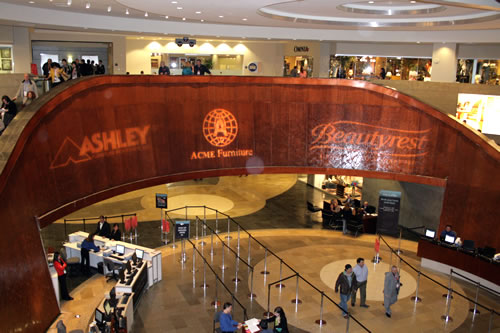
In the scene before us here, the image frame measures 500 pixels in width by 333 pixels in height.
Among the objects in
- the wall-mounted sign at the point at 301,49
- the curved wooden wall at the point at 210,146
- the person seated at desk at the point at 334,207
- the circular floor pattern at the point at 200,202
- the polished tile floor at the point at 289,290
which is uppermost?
the wall-mounted sign at the point at 301,49

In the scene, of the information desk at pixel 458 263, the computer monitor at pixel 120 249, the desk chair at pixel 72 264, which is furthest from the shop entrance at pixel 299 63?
the desk chair at pixel 72 264

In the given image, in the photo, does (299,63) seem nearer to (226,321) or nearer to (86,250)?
(86,250)

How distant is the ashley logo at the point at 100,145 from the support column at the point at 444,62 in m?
13.1

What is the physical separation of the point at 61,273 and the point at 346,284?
7165 millimetres

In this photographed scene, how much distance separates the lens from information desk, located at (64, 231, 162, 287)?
516 inches

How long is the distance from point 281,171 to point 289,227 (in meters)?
2.33

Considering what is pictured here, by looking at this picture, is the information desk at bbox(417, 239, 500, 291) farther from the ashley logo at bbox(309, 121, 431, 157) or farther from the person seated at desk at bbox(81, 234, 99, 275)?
the person seated at desk at bbox(81, 234, 99, 275)

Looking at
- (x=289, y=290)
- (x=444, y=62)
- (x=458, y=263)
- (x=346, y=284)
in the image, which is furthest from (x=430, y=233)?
(x=444, y=62)

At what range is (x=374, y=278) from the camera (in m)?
13.9

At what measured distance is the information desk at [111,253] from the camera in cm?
1311

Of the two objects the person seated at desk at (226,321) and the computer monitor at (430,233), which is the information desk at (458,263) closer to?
the computer monitor at (430,233)

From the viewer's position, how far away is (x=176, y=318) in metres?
11.3

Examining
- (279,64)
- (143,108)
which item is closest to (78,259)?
(143,108)

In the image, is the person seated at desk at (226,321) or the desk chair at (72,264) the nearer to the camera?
the person seated at desk at (226,321)
